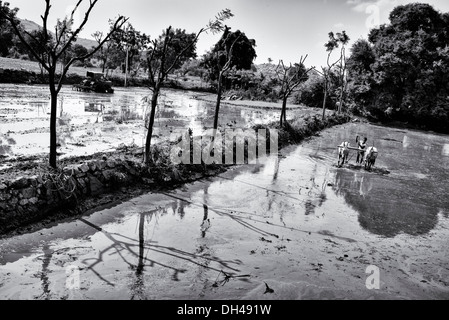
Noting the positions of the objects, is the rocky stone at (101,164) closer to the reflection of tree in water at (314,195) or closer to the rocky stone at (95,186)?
the rocky stone at (95,186)

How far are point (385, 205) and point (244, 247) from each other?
6526 mm

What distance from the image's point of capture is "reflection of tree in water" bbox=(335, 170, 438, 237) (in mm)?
10055

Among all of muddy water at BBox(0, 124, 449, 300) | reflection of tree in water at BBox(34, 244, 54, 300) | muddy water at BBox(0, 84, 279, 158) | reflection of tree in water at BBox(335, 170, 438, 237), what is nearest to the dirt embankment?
muddy water at BBox(0, 124, 449, 300)

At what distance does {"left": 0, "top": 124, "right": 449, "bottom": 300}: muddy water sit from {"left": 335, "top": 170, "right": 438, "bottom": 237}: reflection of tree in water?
0.20 ft

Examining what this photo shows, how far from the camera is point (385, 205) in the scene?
39.1 ft

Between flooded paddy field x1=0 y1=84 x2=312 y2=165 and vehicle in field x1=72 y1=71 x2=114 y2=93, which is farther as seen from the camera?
vehicle in field x1=72 y1=71 x2=114 y2=93

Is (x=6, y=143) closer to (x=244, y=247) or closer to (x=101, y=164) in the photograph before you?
(x=101, y=164)

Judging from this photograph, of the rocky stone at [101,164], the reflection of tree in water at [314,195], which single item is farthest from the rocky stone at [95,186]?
the reflection of tree in water at [314,195]

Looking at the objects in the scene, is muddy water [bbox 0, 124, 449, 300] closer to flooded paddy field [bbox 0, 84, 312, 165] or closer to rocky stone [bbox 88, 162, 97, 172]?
rocky stone [bbox 88, 162, 97, 172]

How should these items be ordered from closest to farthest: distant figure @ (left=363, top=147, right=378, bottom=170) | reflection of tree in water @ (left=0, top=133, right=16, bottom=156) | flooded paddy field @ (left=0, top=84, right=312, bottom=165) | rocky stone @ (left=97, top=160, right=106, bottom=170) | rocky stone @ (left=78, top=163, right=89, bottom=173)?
rocky stone @ (left=78, top=163, right=89, bottom=173) → rocky stone @ (left=97, top=160, right=106, bottom=170) → reflection of tree in water @ (left=0, top=133, right=16, bottom=156) → flooded paddy field @ (left=0, top=84, right=312, bottom=165) → distant figure @ (left=363, top=147, right=378, bottom=170)

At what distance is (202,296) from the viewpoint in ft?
19.4

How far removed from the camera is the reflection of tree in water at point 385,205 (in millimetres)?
10055

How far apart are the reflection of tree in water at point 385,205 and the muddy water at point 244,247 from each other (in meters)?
0.06
